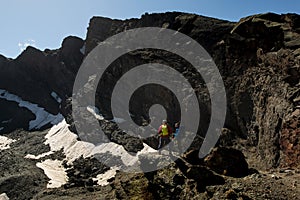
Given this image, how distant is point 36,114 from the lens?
266ft

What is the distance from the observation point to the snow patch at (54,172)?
127 ft

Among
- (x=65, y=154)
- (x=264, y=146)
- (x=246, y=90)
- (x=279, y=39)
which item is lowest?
(x=65, y=154)

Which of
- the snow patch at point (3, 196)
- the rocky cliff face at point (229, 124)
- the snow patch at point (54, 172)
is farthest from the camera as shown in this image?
the snow patch at point (54, 172)

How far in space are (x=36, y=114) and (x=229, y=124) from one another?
58.4 m

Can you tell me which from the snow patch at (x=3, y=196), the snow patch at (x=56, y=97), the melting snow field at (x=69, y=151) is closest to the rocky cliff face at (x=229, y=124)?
the snow patch at (x=3, y=196)

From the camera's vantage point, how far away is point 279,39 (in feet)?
95.1

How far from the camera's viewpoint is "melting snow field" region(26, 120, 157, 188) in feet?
130

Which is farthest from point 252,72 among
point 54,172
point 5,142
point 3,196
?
point 5,142

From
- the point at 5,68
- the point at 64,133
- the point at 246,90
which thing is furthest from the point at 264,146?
the point at 5,68

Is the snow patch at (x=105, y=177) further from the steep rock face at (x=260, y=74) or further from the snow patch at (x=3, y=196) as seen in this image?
the steep rock face at (x=260, y=74)

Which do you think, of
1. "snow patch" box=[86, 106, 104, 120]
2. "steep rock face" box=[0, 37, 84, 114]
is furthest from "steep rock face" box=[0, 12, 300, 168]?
"steep rock face" box=[0, 37, 84, 114]

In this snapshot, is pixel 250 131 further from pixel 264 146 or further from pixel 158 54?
pixel 158 54

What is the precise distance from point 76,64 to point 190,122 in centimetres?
5706

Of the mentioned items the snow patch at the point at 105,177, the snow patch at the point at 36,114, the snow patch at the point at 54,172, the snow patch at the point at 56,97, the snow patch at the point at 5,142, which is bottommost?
the snow patch at the point at 54,172
